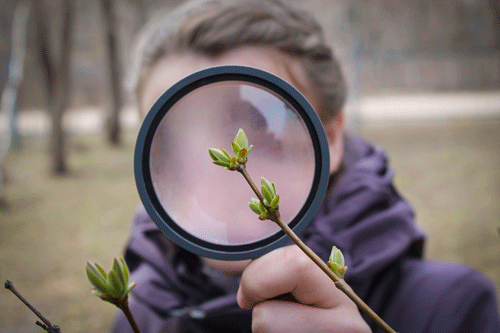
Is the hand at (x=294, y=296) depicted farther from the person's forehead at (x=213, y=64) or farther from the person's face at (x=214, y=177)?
the person's forehead at (x=213, y=64)

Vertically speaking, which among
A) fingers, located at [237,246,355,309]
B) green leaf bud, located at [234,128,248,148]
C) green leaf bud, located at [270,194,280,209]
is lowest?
fingers, located at [237,246,355,309]

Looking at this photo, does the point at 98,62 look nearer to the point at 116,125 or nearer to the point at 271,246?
the point at 116,125

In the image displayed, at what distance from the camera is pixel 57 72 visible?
20.1 ft

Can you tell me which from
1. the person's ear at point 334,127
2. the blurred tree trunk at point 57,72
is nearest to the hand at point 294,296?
the person's ear at point 334,127

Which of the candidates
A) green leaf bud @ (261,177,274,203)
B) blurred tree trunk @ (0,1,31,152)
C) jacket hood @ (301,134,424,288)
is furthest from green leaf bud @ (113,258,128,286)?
blurred tree trunk @ (0,1,31,152)

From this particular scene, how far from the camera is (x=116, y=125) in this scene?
8.98 meters

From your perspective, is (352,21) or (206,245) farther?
(352,21)

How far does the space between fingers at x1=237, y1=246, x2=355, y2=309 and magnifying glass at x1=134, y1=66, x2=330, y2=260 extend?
2 cm

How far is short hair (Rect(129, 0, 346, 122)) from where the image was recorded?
1016 mm

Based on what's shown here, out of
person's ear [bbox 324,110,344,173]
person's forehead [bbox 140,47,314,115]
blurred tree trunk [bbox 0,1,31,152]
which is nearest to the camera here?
person's forehead [bbox 140,47,314,115]

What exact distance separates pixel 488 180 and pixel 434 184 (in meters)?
0.81

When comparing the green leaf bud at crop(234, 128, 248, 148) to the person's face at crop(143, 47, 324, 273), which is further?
the person's face at crop(143, 47, 324, 273)

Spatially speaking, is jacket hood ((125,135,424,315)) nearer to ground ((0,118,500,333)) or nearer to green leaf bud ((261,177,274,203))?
green leaf bud ((261,177,274,203))

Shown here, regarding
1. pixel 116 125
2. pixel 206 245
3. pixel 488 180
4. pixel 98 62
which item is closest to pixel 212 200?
pixel 206 245
